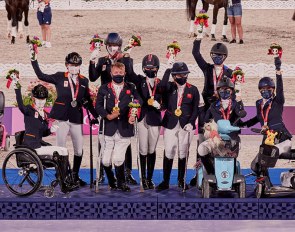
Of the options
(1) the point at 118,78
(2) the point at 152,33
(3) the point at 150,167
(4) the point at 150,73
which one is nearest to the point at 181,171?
(3) the point at 150,167

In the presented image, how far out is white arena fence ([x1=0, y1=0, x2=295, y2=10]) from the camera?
2700cm

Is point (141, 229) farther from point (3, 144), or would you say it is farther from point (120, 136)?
point (3, 144)

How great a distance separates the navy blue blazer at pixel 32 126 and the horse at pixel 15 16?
1399 cm

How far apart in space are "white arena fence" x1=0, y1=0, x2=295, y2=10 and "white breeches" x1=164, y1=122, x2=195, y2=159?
653 inches

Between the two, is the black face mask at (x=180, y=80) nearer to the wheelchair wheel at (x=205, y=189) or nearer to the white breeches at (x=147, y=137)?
the white breeches at (x=147, y=137)

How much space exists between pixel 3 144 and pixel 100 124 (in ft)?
6.80

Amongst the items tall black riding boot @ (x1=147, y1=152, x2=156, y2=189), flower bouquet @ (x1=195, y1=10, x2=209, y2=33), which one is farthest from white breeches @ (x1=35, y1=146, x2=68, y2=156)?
flower bouquet @ (x1=195, y1=10, x2=209, y2=33)

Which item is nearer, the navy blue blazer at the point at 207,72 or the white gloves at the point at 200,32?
the white gloves at the point at 200,32

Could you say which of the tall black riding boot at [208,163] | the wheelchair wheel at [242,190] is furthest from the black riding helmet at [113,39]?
the wheelchair wheel at [242,190]

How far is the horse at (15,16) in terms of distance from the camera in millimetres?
24281

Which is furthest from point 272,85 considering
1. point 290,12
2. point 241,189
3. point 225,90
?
point 290,12

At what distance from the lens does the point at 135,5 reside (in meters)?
27.1

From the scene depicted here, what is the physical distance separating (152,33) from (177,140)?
48.5 feet

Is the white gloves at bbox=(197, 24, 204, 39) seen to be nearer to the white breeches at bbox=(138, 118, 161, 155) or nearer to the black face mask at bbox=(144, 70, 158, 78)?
the black face mask at bbox=(144, 70, 158, 78)
